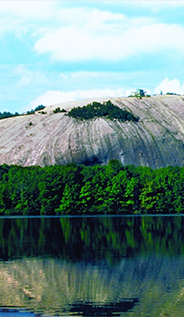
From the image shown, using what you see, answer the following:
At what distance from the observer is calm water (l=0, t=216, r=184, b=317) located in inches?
1196

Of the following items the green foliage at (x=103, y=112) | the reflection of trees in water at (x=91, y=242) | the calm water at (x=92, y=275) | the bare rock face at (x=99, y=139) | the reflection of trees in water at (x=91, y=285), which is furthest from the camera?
the green foliage at (x=103, y=112)

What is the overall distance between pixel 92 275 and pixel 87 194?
8226cm

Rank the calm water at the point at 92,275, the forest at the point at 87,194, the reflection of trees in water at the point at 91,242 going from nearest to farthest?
1. the calm water at the point at 92,275
2. the reflection of trees in water at the point at 91,242
3. the forest at the point at 87,194

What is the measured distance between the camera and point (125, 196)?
12269 centimetres

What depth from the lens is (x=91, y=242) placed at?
60.2 metres

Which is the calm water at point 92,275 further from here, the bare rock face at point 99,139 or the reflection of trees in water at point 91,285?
the bare rock face at point 99,139

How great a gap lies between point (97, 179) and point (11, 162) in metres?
43.5

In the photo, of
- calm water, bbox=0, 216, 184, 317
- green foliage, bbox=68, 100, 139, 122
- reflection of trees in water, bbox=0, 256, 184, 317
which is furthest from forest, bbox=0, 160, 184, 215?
reflection of trees in water, bbox=0, 256, 184, 317

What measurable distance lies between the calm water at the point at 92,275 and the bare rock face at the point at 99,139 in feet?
311

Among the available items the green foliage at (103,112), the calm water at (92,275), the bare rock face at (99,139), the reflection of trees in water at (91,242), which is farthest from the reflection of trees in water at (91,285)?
the green foliage at (103,112)

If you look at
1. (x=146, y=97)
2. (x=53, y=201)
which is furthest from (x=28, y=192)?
(x=146, y=97)

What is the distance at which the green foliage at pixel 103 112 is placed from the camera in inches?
6949

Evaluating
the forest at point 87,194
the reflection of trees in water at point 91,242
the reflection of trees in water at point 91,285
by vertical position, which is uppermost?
the forest at point 87,194

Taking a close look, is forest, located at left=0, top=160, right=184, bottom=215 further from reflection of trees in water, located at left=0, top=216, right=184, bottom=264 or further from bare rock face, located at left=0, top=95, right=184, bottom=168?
reflection of trees in water, located at left=0, top=216, right=184, bottom=264
